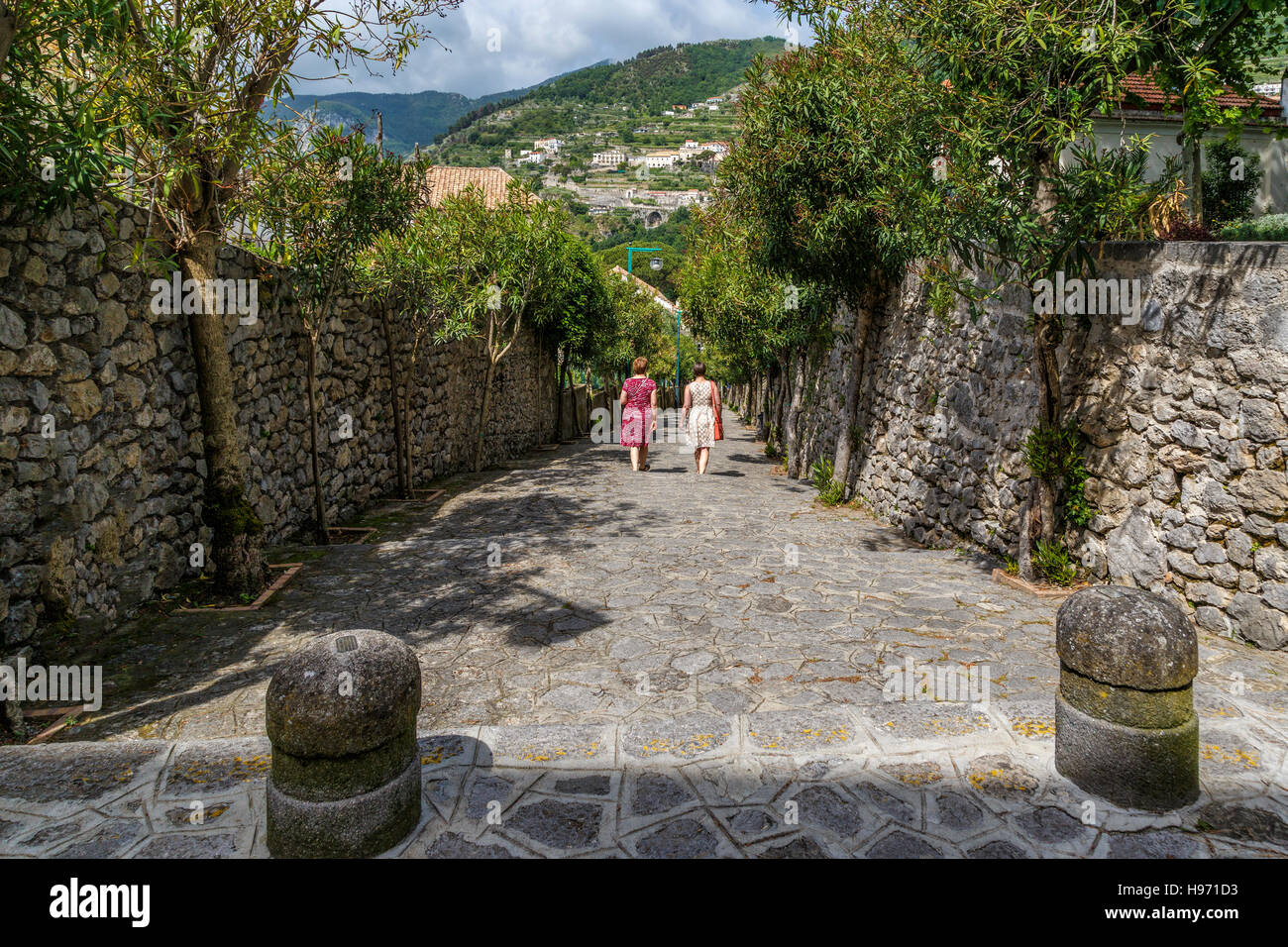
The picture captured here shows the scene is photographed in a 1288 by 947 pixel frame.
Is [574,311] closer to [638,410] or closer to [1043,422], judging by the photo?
[638,410]

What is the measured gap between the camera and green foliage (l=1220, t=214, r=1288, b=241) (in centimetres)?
1641

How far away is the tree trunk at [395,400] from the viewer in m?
10.5

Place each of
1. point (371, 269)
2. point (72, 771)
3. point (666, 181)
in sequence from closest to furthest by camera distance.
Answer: point (72, 771)
point (371, 269)
point (666, 181)

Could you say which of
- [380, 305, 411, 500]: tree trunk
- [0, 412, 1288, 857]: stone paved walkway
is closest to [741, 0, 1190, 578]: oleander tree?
[0, 412, 1288, 857]: stone paved walkway

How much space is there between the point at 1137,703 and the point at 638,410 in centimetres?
1150

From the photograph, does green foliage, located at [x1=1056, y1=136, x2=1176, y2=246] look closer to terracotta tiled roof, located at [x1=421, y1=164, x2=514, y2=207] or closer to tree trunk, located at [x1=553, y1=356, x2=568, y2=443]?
tree trunk, located at [x1=553, y1=356, x2=568, y2=443]

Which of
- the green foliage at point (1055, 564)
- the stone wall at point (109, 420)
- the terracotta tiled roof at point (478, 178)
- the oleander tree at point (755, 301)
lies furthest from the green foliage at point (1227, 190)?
the terracotta tiled roof at point (478, 178)

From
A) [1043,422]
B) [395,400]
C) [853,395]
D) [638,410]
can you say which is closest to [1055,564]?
[1043,422]

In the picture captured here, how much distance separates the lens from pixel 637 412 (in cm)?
1417
